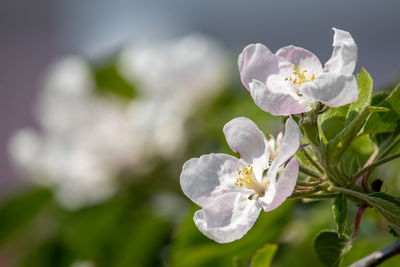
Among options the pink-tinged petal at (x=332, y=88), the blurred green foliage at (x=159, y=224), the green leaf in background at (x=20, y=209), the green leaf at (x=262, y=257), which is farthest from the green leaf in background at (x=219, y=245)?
the green leaf in background at (x=20, y=209)

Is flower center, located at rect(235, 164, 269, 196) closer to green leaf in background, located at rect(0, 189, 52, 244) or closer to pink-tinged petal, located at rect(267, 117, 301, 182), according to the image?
pink-tinged petal, located at rect(267, 117, 301, 182)

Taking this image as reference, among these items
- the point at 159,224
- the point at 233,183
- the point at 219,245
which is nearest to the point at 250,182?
the point at 233,183

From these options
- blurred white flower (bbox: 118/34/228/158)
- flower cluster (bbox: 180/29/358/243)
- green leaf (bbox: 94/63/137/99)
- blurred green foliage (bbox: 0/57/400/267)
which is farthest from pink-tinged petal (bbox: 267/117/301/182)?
green leaf (bbox: 94/63/137/99)

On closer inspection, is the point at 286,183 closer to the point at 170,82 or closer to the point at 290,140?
the point at 290,140

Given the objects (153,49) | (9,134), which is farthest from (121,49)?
(9,134)

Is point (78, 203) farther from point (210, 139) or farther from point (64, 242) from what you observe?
point (210, 139)
